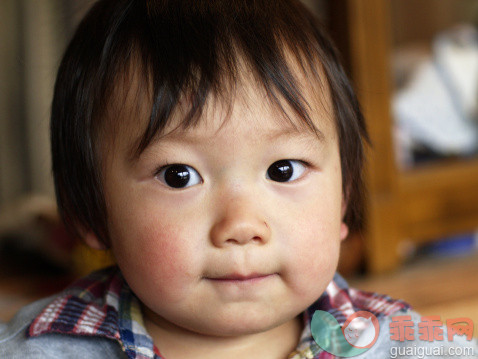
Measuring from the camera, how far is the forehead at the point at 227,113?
615mm

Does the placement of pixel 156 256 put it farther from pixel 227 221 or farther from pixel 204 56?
pixel 204 56

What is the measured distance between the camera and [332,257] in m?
0.67

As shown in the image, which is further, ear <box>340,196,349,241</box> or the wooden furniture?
the wooden furniture

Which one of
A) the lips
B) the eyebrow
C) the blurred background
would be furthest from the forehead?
the blurred background

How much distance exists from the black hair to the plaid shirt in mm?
78

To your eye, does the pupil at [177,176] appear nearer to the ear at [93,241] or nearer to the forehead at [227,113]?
the forehead at [227,113]

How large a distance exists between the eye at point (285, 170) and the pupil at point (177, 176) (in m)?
0.09

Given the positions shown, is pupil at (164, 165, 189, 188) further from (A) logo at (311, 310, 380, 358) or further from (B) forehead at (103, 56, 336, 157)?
(A) logo at (311, 310, 380, 358)

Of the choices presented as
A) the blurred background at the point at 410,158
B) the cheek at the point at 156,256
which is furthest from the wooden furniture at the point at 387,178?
the cheek at the point at 156,256

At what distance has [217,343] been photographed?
696mm

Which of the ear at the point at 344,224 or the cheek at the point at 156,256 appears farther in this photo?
the ear at the point at 344,224

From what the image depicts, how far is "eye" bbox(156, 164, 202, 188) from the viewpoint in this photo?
63 cm

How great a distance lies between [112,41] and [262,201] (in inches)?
9.9

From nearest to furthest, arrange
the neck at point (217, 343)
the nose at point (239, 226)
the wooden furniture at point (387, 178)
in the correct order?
the nose at point (239, 226) < the neck at point (217, 343) < the wooden furniture at point (387, 178)
